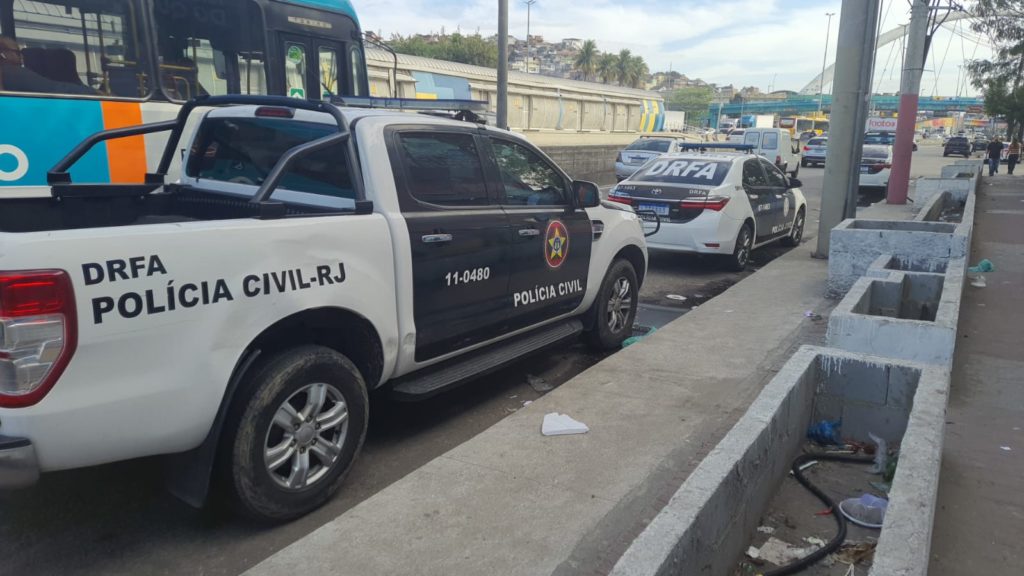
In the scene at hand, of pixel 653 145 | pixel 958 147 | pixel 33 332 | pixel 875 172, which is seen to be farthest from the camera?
pixel 958 147

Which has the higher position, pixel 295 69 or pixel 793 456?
pixel 295 69

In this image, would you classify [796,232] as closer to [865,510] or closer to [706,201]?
[706,201]

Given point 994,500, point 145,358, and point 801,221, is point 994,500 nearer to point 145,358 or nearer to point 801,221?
point 145,358

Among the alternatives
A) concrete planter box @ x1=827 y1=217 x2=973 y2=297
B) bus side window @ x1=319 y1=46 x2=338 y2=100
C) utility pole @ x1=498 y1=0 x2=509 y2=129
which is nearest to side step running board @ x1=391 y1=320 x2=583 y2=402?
concrete planter box @ x1=827 y1=217 x2=973 y2=297

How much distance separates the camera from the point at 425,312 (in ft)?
13.3

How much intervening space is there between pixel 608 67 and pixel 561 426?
110m

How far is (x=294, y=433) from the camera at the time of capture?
3334 mm

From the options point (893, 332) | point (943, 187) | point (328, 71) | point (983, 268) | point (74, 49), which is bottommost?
point (983, 268)

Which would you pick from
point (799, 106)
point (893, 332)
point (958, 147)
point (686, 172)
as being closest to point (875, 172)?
point (686, 172)

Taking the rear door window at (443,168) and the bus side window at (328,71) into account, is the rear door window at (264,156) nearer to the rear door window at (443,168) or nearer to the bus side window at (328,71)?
the rear door window at (443,168)

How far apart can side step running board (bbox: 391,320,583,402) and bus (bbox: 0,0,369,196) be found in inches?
156

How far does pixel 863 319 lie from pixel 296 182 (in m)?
3.37

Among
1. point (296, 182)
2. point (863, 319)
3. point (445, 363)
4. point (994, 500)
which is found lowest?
point (994, 500)

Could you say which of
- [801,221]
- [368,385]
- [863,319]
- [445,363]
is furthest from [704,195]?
[368,385]
